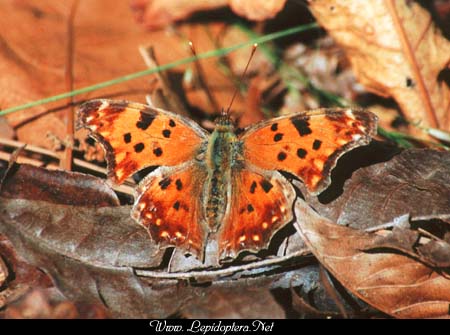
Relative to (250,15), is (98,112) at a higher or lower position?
lower

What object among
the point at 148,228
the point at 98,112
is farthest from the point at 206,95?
the point at 148,228

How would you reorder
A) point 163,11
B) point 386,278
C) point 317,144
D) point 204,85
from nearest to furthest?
1. point 386,278
2. point 317,144
3. point 204,85
4. point 163,11

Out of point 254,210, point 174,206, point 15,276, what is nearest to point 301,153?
point 254,210

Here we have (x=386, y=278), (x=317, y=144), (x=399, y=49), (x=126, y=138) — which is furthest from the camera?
(x=399, y=49)

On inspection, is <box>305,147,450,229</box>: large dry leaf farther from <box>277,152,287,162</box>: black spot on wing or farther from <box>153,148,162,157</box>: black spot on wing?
<box>153,148,162,157</box>: black spot on wing

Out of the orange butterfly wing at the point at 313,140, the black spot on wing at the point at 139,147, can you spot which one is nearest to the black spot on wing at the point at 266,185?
the orange butterfly wing at the point at 313,140

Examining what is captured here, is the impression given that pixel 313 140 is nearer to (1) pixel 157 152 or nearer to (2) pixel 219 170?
(2) pixel 219 170
